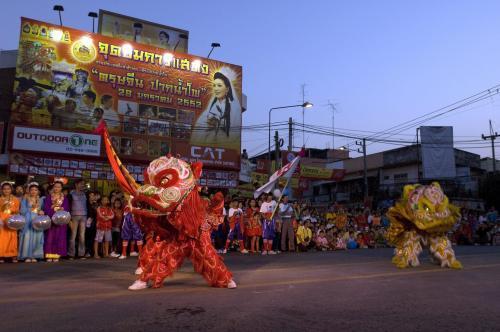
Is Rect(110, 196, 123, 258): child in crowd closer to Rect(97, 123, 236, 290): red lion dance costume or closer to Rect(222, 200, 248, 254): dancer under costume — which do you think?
Rect(222, 200, 248, 254): dancer under costume

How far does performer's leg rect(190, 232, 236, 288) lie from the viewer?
614 centimetres

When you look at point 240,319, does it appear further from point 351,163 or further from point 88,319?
point 351,163

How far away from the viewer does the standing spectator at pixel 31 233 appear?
9.30 metres

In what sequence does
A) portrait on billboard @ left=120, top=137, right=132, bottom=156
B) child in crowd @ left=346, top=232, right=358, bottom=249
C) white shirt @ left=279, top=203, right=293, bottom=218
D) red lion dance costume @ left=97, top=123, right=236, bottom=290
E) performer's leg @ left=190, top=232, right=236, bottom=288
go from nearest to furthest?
red lion dance costume @ left=97, top=123, right=236, bottom=290 → performer's leg @ left=190, top=232, right=236, bottom=288 → white shirt @ left=279, top=203, right=293, bottom=218 → child in crowd @ left=346, top=232, right=358, bottom=249 → portrait on billboard @ left=120, top=137, right=132, bottom=156

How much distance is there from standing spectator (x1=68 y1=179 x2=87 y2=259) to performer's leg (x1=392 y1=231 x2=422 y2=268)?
7.13 m

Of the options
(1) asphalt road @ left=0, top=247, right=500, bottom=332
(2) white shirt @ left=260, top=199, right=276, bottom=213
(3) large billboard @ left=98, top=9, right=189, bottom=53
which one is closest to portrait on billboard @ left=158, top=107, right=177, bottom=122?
(3) large billboard @ left=98, top=9, right=189, bottom=53

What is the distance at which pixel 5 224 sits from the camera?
9008 millimetres

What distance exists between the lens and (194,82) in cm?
2286

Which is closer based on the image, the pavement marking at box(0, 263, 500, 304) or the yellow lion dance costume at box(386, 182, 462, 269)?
the pavement marking at box(0, 263, 500, 304)

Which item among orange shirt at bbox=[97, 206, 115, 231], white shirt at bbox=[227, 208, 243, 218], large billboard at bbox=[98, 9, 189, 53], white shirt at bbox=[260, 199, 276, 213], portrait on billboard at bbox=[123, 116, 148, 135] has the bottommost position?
orange shirt at bbox=[97, 206, 115, 231]

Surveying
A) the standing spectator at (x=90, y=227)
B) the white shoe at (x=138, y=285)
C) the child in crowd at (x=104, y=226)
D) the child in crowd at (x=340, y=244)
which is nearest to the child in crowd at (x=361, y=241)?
the child in crowd at (x=340, y=244)

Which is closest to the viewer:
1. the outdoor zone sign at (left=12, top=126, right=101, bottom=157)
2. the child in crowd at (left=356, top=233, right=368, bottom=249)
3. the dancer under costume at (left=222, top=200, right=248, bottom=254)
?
the dancer under costume at (left=222, top=200, right=248, bottom=254)

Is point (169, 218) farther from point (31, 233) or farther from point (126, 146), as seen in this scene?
point (126, 146)

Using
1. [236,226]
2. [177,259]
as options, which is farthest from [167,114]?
[177,259]
